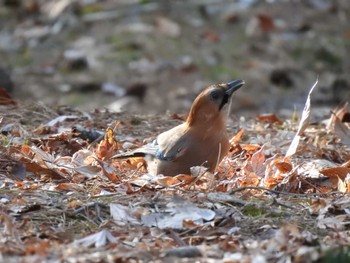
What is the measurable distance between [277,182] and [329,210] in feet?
2.13

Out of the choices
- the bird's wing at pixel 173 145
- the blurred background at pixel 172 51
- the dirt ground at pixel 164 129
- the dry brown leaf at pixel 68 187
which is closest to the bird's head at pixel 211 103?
the bird's wing at pixel 173 145

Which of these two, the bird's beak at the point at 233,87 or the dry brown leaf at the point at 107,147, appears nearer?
the bird's beak at the point at 233,87

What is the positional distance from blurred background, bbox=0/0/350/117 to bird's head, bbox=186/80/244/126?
495 cm

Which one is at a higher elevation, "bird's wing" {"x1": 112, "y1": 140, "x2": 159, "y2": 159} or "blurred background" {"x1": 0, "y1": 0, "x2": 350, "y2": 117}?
"bird's wing" {"x1": 112, "y1": 140, "x2": 159, "y2": 159}

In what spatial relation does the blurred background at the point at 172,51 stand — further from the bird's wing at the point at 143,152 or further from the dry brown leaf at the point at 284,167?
the dry brown leaf at the point at 284,167

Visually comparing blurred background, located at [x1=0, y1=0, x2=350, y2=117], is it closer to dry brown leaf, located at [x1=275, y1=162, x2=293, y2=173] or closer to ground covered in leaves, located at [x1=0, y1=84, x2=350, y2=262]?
ground covered in leaves, located at [x1=0, y1=84, x2=350, y2=262]

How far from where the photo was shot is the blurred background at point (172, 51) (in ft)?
38.2

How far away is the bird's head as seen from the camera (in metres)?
5.89

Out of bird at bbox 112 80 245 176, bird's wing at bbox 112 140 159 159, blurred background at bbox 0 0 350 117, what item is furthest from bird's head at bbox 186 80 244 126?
blurred background at bbox 0 0 350 117

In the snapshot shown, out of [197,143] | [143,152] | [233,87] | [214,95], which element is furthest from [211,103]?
[143,152]

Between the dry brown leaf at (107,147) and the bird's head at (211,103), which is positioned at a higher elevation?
the bird's head at (211,103)

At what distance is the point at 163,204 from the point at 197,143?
85 cm

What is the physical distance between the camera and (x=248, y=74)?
39.6ft

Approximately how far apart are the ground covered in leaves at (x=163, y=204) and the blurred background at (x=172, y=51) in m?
4.78
